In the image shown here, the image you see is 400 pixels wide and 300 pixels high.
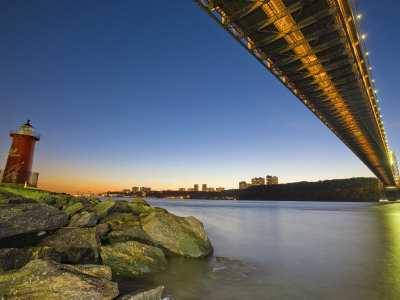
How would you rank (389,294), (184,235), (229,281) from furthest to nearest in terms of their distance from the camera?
(184,235) < (229,281) < (389,294)

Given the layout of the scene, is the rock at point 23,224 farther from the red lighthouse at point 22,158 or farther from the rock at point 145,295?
the red lighthouse at point 22,158

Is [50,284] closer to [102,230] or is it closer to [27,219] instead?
[27,219]

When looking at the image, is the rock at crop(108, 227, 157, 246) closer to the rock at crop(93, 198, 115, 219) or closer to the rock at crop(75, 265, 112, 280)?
the rock at crop(75, 265, 112, 280)

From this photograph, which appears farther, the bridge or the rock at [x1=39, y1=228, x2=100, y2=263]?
the bridge

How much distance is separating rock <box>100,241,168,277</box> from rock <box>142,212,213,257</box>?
74 cm

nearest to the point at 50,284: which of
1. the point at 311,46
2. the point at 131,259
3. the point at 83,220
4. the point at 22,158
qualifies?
the point at 131,259

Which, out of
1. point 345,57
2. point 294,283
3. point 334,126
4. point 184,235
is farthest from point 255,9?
point 334,126

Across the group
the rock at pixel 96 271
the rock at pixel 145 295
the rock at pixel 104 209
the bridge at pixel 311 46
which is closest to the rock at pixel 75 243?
the rock at pixel 96 271

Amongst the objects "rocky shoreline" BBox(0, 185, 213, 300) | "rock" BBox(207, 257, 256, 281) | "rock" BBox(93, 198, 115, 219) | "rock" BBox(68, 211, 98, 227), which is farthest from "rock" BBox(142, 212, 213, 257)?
"rock" BBox(93, 198, 115, 219)

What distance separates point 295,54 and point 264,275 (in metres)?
13.0

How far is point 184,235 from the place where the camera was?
238 inches

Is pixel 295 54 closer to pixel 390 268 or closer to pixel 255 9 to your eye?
pixel 255 9

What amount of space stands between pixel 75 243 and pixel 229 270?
12.2 ft

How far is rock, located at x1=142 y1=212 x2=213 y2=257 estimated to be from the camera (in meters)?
5.80
